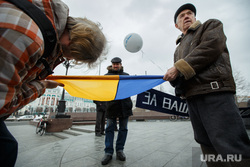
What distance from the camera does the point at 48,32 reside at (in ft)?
2.39

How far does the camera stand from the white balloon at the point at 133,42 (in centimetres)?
540

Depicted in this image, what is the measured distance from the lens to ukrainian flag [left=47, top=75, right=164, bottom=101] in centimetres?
218

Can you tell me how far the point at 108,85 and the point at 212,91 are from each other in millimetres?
1692

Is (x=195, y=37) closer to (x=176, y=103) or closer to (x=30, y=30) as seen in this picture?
(x=30, y=30)

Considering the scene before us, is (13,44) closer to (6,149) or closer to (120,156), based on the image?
(6,149)

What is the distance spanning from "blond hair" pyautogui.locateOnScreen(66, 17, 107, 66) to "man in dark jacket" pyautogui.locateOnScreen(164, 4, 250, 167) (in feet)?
2.82

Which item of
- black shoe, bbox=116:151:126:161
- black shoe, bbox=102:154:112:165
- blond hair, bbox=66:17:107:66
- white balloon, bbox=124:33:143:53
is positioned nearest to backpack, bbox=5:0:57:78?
blond hair, bbox=66:17:107:66

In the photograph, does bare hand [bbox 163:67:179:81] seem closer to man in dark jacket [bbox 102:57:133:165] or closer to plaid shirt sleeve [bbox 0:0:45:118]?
plaid shirt sleeve [bbox 0:0:45:118]

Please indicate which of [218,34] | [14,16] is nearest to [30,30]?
[14,16]

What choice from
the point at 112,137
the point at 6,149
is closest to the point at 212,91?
the point at 6,149

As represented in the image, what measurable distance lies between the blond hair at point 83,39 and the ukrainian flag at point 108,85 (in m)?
1.17

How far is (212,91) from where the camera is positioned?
3.78ft

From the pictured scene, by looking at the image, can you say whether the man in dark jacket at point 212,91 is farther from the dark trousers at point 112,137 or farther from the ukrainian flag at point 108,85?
the dark trousers at point 112,137

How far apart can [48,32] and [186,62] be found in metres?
1.24
